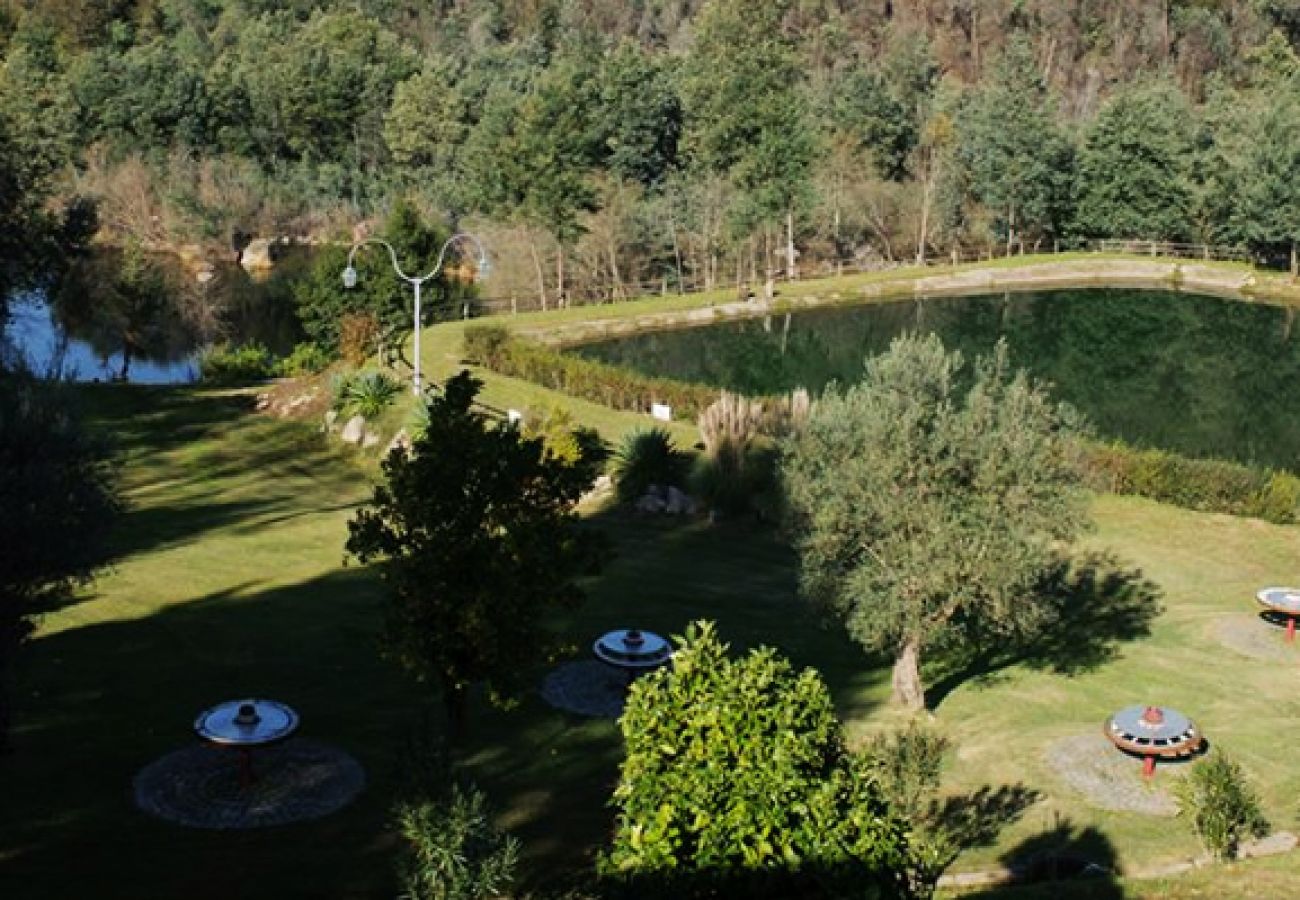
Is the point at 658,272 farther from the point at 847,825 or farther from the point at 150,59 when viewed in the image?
the point at 847,825

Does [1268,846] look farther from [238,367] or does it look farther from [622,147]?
[622,147]

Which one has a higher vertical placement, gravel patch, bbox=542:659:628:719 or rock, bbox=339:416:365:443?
rock, bbox=339:416:365:443

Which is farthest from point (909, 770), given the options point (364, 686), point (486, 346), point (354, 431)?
point (486, 346)

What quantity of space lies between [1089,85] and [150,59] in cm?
7930

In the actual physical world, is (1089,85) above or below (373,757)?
above

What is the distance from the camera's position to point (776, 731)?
843 cm

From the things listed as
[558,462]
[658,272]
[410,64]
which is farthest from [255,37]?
[558,462]

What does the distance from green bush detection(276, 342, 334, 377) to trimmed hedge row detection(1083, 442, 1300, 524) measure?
24812 millimetres

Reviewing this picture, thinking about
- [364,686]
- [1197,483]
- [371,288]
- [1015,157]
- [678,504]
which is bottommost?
[1197,483]

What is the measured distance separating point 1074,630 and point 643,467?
440 inches

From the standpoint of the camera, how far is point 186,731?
17.3 meters

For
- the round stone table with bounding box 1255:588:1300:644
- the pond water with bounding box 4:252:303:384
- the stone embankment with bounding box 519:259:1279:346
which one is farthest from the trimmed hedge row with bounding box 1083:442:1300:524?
the pond water with bounding box 4:252:303:384

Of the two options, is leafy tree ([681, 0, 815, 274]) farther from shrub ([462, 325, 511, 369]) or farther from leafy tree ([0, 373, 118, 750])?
leafy tree ([0, 373, 118, 750])

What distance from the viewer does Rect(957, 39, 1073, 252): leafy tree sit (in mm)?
73812
